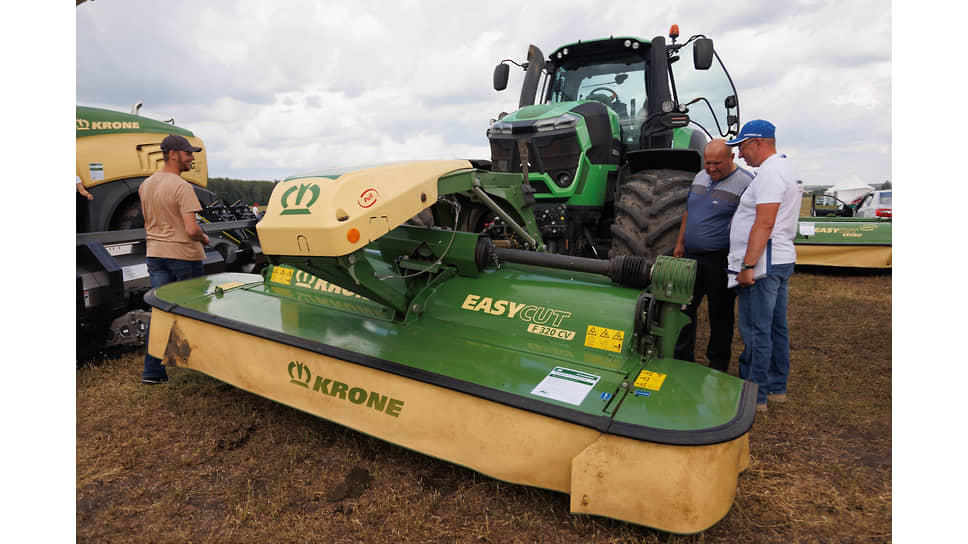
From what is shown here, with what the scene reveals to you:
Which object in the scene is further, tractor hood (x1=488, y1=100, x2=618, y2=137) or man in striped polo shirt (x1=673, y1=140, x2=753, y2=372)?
tractor hood (x1=488, y1=100, x2=618, y2=137)

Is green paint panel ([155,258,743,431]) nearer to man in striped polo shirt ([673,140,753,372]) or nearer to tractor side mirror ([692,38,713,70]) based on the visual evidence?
man in striped polo shirt ([673,140,753,372])

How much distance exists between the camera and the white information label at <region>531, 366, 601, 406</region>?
2.15 m

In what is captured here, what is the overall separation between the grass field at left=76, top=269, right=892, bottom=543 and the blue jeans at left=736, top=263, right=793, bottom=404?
22cm

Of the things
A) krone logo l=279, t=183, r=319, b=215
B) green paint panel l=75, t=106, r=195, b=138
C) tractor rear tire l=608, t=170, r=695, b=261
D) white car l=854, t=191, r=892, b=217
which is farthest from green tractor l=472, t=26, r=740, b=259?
white car l=854, t=191, r=892, b=217

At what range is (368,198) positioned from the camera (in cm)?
226

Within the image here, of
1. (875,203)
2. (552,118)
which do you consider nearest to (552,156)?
(552,118)

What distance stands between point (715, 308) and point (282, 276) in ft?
9.81

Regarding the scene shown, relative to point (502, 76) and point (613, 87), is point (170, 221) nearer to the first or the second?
point (502, 76)

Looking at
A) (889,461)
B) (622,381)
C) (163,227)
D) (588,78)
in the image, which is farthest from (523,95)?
(889,461)

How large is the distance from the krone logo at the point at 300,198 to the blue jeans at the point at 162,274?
181 centimetres

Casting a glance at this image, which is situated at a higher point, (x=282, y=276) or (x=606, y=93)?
(x=606, y=93)

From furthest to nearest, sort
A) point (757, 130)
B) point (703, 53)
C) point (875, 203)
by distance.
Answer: point (875, 203) < point (703, 53) < point (757, 130)

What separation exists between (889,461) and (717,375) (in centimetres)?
115

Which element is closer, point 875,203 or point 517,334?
point 517,334
